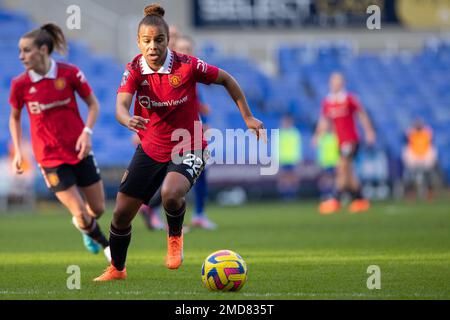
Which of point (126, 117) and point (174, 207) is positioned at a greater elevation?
point (126, 117)

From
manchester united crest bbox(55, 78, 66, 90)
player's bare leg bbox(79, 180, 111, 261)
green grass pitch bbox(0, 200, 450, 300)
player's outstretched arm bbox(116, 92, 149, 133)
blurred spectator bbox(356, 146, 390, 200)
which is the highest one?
manchester united crest bbox(55, 78, 66, 90)

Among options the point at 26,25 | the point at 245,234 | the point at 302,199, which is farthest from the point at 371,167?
the point at 245,234

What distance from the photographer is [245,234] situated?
548 inches

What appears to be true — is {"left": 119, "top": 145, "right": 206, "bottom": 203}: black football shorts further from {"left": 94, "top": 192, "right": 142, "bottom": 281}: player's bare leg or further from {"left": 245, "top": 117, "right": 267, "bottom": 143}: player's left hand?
{"left": 245, "top": 117, "right": 267, "bottom": 143}: player's left hand

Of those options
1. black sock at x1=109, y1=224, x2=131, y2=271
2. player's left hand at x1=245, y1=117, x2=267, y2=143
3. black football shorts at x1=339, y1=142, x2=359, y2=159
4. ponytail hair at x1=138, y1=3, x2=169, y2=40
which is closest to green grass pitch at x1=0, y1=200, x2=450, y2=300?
black sock at x1=109, y1=224, x2=131, y2=271

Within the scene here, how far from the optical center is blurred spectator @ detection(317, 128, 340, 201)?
25125 mm

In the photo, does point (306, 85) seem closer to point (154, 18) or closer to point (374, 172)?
point (374, 172)

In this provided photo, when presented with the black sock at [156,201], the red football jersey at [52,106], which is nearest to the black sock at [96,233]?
the red football jersey at [52,106]

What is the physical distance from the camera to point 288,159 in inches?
1006

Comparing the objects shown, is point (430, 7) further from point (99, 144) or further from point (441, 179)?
point (99, 144)

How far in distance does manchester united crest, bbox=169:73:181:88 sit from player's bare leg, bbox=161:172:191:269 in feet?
2.49

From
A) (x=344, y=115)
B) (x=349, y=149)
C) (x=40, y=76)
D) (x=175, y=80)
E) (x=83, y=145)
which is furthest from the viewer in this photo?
(x=349, y=149)

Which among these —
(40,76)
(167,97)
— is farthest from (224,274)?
(40,76)

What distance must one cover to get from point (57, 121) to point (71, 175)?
0.58 meters
